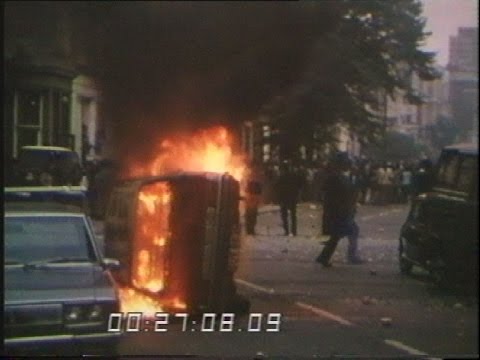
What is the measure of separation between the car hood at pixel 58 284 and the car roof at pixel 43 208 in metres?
0.23

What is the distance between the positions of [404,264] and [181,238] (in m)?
0.91

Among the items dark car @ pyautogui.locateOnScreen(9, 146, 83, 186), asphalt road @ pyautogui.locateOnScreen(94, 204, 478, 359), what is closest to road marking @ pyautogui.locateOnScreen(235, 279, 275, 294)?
asphalt road @ pyautogui.locateOnScreen(94, 204, 478, 359)

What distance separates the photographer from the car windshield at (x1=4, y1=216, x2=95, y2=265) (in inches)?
162

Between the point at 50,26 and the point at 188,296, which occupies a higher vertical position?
the point at 50,26

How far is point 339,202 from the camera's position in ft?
13.7

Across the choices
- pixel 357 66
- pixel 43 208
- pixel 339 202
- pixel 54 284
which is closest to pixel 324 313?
pixel 339 202

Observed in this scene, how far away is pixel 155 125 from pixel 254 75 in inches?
17.2

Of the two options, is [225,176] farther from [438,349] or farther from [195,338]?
[438,349]

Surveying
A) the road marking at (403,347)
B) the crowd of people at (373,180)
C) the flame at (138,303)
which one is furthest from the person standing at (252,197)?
the road marking at (403,347)

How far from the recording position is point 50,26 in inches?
159

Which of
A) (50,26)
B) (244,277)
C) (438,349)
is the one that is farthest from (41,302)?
(438,349)

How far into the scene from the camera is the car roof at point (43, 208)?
13.4 feet

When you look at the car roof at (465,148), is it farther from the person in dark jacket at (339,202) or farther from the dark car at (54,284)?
the dark car at (54,284)

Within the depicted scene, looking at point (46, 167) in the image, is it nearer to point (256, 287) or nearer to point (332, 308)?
point (256, 287)
